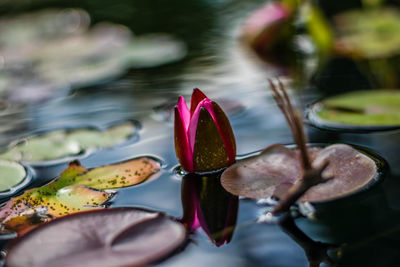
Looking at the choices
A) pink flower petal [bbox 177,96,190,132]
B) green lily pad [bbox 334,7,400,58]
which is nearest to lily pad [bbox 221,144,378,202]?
pink flower petal [bbox 177,96,190,132]

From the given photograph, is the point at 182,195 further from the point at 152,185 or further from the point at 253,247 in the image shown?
the point at 253,247

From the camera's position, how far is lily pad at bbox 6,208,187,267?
0.70m

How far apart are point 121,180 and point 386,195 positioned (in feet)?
1.59

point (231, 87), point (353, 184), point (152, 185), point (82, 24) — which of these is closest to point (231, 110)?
point (231, 87)

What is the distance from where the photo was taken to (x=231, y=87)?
1498mm

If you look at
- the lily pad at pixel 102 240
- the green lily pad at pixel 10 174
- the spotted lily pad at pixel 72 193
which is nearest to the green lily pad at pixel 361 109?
the spotted lily pad at pixel 72 193

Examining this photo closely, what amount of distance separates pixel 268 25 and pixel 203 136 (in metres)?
0.96

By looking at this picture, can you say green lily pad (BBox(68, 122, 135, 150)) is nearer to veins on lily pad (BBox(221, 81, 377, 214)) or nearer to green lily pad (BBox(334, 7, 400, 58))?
veins on lily pad (BBox(221, 81, 377, 214))

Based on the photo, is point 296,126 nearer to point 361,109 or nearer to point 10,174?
point 361,109

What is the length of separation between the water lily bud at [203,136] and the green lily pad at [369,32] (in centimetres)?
91

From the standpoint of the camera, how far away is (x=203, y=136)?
0.95 meters

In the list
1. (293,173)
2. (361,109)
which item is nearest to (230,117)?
(361,109)

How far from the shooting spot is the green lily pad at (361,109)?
3.66 ft

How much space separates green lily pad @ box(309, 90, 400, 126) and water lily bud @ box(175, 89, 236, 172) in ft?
1.01
